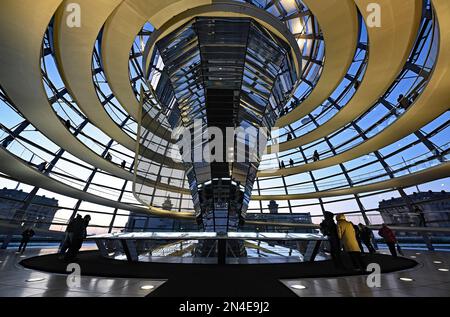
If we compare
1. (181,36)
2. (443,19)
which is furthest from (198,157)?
(443,19)

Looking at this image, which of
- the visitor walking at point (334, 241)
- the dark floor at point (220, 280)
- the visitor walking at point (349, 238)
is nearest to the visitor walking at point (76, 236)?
the dark floor at point (220, 280)

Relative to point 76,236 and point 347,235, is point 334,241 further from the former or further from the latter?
point 76,236

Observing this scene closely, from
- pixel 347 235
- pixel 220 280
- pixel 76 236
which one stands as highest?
pixel 76 236

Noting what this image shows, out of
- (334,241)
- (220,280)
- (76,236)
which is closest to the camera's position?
(220,280)

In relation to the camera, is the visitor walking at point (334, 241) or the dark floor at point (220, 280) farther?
the visitor walking at point (334, 241)

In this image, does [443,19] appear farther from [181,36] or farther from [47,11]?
[47,11]

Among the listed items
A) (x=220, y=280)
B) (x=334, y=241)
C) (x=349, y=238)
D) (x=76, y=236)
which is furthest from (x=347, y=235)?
(x=76, y=236)

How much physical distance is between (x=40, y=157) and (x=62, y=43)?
1045cm

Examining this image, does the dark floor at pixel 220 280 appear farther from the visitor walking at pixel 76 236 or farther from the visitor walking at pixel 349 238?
the visitor walking at pixel 76 236

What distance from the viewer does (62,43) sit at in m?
9.52

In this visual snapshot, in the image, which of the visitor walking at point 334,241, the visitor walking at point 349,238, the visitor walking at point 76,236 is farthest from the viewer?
the visitor walking at point 76,236

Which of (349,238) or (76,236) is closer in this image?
(349,238)

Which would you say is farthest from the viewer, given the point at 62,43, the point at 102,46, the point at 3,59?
the point at 102,46

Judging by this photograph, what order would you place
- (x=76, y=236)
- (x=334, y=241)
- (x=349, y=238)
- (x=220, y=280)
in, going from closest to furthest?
(x=220, y=280), (x=349, y=238), (x=334, y=241), (x=76, y=236)
